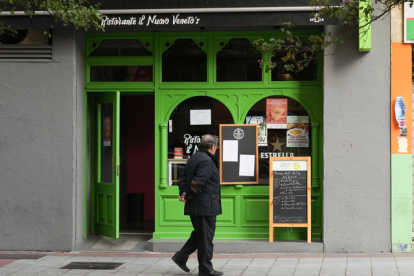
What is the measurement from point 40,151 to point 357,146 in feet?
16.8

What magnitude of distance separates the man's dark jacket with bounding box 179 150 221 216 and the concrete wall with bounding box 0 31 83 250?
2.86m

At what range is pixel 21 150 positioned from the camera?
1120 centimetres

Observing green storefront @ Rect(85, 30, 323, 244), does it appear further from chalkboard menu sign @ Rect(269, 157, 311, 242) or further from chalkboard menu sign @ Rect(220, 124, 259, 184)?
chalkboard menu sign @ Rect(269, 157, 311, 242)

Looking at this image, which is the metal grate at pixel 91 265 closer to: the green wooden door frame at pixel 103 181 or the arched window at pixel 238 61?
the green wooden door frame at pixel 103 181

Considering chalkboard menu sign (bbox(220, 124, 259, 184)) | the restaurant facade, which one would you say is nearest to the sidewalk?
the restaurant facade

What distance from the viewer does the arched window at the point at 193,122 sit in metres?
11.4

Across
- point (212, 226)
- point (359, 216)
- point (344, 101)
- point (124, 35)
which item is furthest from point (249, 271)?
point (124, 35)

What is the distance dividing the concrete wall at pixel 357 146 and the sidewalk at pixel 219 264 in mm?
410

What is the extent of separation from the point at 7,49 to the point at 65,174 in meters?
2.30

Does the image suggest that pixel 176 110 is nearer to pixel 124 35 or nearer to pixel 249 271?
pixel 124 35

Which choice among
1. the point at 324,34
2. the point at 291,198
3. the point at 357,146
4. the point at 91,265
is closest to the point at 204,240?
the point at 91,265

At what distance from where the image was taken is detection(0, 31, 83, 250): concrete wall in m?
11.1

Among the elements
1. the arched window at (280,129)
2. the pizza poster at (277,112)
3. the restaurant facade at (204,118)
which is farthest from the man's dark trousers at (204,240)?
the pizza poster at (277,112)

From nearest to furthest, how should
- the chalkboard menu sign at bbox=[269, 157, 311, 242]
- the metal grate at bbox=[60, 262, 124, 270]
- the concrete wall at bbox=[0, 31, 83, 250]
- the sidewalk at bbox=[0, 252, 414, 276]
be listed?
the sidewalk at bbox=[0, 252, 414, 276] → the metal grate at bbox=[60, 262, 124, 270] → the chalkboard menu sign at bbox=[269, 157, 311, 242] → the concrete wall at bbox=[0, 31, 83, 250]
